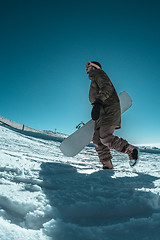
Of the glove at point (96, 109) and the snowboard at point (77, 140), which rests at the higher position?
the glove at point (96, 109)

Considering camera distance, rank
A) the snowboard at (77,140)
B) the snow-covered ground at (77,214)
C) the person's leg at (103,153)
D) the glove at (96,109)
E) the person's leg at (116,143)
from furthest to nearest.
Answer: the snowboard at (77,140) < the person's leg at (103,153) < the person's leg at (116,143) < the glove at (96,109) < the snow-covered ground at (77,214)

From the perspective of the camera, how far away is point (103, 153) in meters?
2.49

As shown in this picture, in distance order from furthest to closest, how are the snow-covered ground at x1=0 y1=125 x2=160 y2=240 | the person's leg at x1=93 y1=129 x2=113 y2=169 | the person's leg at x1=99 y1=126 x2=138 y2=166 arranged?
the person's leg at x1=93 y1=129 x2=113 y2=169
the person's leg at x1=99 y1=126 x2=138 y2=166
the snow-covered ground at x1=0 y1=125 x2=160 y2=240

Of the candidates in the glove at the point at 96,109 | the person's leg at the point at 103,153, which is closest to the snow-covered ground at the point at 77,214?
the glove at the point at 96,109

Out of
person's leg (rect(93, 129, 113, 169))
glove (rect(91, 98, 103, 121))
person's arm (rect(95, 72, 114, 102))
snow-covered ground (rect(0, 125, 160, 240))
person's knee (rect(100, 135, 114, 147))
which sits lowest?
snow-covered ground (rect(0, 125, 160, 240))

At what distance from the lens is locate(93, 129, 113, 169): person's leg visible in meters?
2.44

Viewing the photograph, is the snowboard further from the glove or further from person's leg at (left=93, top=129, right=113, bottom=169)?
the glove

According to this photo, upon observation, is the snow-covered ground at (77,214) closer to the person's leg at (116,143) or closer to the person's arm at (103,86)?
the person's leg at (116,143)

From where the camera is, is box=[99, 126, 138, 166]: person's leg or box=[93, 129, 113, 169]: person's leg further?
box=[93, 129, 113, 169]: person's leg

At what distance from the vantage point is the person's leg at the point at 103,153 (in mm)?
2438

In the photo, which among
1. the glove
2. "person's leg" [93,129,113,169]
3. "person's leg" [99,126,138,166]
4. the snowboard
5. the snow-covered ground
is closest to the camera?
the snow-covered ground

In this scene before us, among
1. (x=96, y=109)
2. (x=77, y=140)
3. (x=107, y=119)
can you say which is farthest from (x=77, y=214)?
(x=77, y=140)

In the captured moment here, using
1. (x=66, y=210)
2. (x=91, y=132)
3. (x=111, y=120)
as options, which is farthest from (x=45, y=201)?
(x=91, y=132)

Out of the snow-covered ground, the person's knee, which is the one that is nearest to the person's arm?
the person's knee
